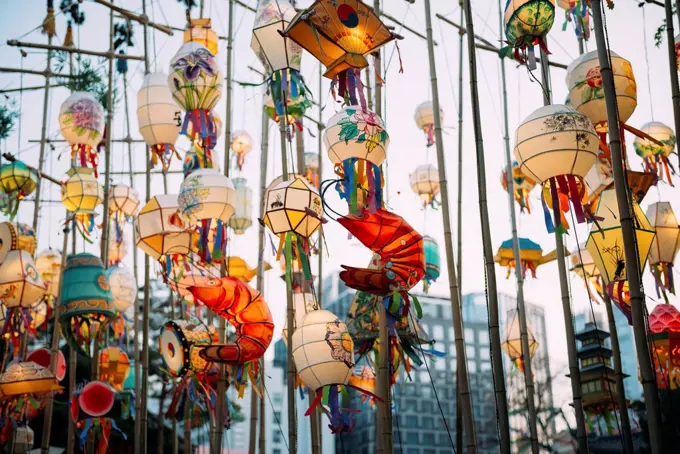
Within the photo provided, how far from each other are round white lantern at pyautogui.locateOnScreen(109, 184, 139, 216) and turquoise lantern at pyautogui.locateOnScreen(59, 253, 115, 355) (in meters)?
1.41

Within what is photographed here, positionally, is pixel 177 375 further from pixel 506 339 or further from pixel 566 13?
pixel 566 13

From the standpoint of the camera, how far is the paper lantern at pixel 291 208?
15.9 feet

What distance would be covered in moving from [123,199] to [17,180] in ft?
3.34

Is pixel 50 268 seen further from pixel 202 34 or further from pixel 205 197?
pixel 205 197

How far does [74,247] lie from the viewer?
7.81 meters

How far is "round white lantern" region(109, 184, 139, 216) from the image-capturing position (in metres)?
→ 7.62

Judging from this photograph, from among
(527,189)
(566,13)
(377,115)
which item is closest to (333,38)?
(377,115)

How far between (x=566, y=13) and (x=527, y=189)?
189 centimetres

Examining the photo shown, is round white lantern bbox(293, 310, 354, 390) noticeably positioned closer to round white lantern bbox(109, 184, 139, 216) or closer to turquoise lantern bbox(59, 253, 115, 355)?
turquoise lantern bbox(59, 253, 115, 355)

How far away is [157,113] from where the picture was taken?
612 cm

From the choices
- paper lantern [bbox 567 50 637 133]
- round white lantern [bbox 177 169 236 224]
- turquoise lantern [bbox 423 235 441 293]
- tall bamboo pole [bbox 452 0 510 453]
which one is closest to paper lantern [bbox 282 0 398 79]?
tall bamboo pole [bbox 452 0 510 453]

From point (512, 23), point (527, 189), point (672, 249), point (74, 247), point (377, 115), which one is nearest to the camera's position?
point (512, 23)

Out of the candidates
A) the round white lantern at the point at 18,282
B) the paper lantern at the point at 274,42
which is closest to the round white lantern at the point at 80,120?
the round white lantern at the point at 18,282

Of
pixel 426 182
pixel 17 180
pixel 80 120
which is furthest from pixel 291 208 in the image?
pixel 17 180
